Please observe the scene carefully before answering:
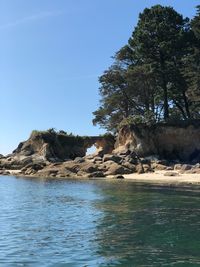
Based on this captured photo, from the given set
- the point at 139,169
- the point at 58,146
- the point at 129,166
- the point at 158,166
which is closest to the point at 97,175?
the point at 129,166

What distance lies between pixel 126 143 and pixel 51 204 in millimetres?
38360

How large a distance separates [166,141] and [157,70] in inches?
389

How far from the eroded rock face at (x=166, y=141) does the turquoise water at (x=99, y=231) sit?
107ft

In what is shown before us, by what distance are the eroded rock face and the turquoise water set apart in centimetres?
3261

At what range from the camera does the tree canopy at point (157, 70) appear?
208 feet

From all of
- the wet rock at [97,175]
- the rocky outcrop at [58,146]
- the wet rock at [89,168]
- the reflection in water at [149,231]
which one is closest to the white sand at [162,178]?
the wet rock at [97,175]

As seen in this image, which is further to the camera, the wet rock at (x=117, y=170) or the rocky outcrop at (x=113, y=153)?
the rocky outcrop at (x=113, y=153)

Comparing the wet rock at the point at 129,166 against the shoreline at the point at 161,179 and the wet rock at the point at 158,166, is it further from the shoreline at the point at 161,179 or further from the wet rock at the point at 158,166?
the wet rock at the point at 158,166

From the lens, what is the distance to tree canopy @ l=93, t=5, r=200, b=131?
2495 inches

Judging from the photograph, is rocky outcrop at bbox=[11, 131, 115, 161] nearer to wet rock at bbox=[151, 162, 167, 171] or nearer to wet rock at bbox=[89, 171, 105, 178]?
wet rock at bbox=[151, 162, 167, 171]

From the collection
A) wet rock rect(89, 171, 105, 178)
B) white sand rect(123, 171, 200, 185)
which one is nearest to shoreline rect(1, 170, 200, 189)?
white sand rect(123, 171, 200, 185)

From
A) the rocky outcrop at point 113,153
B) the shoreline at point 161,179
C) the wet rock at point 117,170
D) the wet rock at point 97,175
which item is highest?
the rocky outcrop at point 113,153

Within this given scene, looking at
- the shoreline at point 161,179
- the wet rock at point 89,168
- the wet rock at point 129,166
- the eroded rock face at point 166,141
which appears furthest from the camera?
the eroded rock face at point 166,141

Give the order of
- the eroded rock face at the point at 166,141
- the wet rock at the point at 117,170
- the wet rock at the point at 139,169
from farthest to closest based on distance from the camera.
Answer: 1. the eroded rock face at the point at 166,141
2. the wet rock at the point at 139,169
3. the wet rock at the point at 117,170
